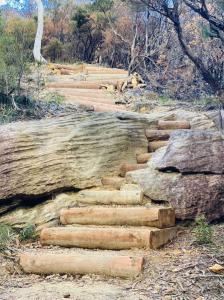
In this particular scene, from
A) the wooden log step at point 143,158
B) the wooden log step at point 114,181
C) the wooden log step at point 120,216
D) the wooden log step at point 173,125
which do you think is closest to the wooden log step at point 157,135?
the wooden log step at point 173,125

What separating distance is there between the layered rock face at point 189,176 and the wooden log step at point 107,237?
410 mm

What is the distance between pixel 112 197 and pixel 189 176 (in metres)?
0.85

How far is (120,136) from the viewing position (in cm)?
666

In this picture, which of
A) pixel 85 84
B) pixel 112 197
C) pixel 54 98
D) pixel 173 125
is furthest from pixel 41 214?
pixel 85 84

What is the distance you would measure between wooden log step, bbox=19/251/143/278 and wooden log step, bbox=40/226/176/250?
0.21 meters

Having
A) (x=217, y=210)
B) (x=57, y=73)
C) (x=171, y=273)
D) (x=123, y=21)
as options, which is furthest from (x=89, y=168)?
(x=123, y=21)

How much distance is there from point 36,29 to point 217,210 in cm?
1630

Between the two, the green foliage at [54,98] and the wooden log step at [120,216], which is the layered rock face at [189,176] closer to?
the wooden log step at [120,216]

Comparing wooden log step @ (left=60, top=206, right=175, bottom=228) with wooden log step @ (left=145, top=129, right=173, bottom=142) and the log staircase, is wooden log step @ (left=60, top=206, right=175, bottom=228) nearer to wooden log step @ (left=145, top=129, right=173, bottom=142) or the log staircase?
the log staircase

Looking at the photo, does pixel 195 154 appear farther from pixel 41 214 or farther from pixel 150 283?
pixel 150 283

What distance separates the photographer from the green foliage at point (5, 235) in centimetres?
517

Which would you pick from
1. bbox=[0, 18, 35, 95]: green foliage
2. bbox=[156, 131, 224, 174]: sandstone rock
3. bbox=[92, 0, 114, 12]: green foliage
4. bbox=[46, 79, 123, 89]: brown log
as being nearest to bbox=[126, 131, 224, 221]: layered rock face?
bbox=[156, 131, 224, 174]: sandstone rock

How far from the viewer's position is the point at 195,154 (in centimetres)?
586

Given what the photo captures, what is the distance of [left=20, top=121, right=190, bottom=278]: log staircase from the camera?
4520 millimetres
